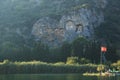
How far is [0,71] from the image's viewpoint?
17425cm

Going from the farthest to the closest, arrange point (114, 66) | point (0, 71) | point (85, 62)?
point (85, 62) → point (114, 66) → point (0, 71)

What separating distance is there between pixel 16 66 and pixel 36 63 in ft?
30.5

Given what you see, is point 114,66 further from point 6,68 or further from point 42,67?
point 6,68

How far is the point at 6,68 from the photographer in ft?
576

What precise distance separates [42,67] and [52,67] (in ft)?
15.1

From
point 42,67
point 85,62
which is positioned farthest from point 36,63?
point 85,62

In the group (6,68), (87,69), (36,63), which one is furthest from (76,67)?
(6,68)

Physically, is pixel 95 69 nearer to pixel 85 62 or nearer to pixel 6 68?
pixel 85 62

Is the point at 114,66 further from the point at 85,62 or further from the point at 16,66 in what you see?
the point at 16,66

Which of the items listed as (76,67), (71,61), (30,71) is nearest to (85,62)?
(71,61)

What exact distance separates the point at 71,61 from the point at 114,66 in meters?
23.0

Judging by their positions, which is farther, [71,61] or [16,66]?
[71,61]

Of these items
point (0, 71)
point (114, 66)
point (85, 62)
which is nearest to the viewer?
point (0, 71)

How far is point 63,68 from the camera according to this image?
180250 mm
